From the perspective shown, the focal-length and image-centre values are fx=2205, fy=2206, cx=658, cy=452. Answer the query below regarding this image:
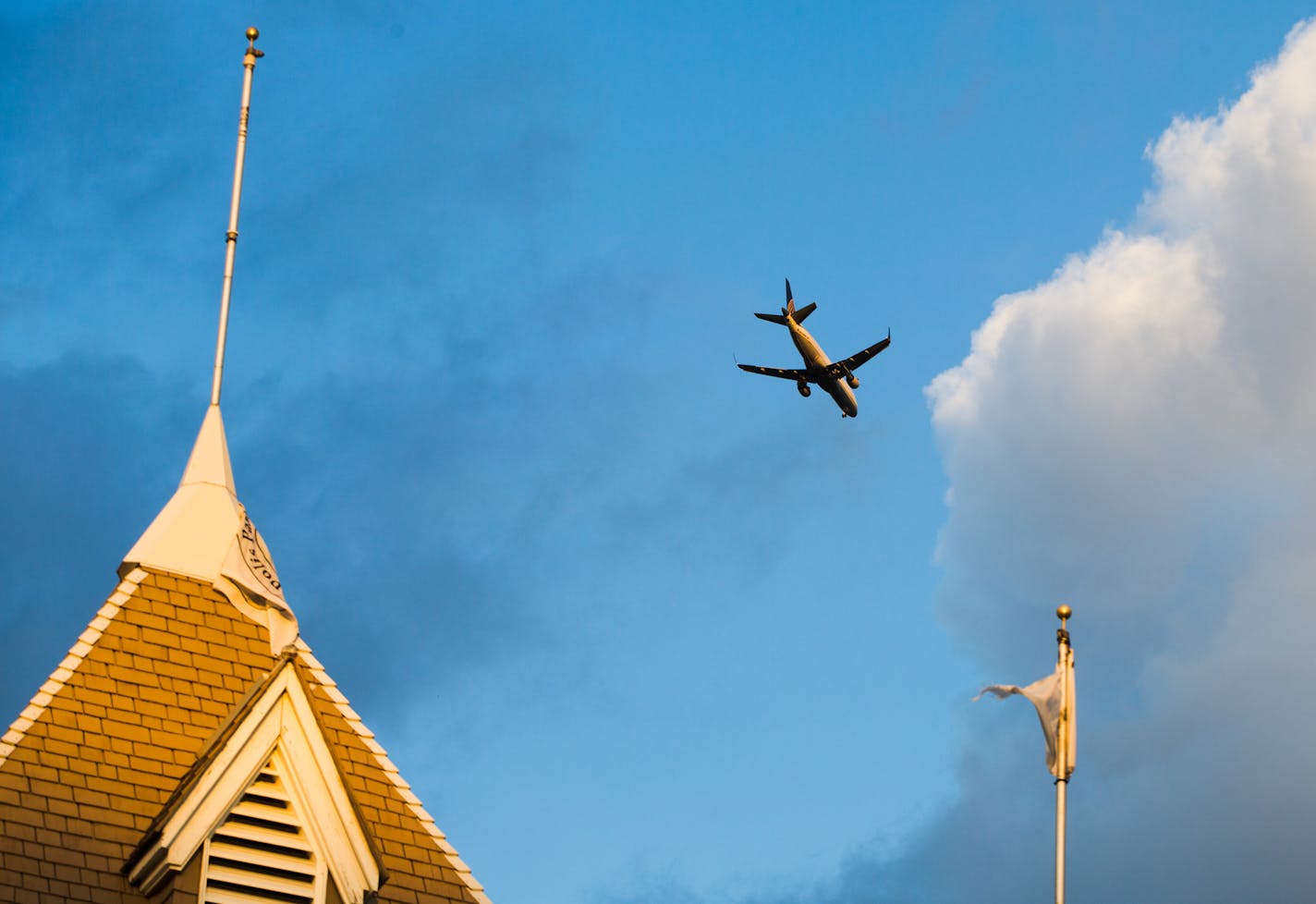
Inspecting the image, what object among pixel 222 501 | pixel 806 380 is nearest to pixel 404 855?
pixel 222 501

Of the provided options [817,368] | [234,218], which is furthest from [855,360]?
[234,218]

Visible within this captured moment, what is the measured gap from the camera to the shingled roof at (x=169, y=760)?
1692 centimetres

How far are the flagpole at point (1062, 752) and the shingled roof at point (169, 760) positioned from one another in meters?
5.65

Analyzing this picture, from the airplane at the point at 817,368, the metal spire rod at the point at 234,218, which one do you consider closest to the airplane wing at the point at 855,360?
the airplane at the point at 817,368

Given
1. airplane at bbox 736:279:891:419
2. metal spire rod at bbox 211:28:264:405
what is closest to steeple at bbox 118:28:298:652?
metal spire rod at bbox 211:28:264:405

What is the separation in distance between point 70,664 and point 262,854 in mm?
2621

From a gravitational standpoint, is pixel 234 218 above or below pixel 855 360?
below

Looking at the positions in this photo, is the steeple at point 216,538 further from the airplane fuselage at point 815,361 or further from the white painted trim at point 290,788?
the airplane fuselage at point 815,361

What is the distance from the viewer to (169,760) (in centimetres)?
1820

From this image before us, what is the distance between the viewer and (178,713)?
61.4 ft

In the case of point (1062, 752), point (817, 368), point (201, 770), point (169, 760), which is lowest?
point (201, 770)

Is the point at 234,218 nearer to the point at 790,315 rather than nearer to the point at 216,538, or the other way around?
the point at 216,538

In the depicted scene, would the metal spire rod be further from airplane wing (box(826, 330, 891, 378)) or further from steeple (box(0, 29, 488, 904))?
airplane wing (box(826, 330, 891, 378))

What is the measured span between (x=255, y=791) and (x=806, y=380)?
261 feet
